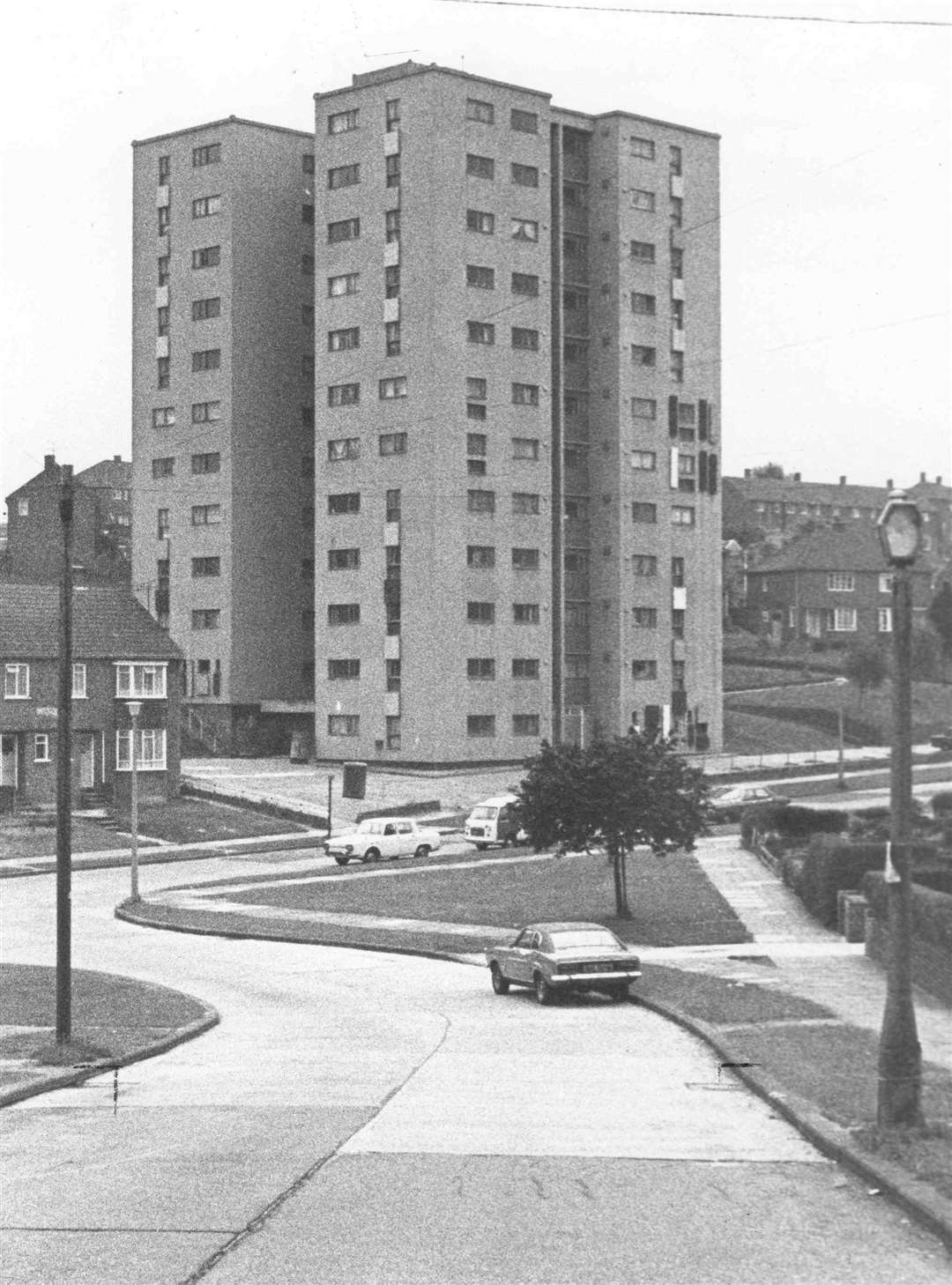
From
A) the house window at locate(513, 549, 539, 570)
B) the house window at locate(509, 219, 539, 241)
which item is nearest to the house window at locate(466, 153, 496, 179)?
the house window at locate(509, 219, 539, 241)

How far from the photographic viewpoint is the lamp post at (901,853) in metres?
15.5

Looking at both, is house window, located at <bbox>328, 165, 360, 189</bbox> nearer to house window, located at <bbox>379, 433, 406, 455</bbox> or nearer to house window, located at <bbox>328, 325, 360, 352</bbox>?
house window, located at <bbox>328, 325, 360, 352</bbox>

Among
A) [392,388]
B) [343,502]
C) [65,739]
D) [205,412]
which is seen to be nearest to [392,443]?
[392,388]

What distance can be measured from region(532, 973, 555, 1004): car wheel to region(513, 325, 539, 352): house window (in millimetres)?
64328

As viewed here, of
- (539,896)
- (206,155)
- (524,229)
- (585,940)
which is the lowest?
(539,896)

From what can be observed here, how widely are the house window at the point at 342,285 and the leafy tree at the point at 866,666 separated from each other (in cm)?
3205

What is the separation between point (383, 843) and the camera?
6419 cm

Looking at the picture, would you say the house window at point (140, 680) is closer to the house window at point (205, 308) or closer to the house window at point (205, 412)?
the house window at point (205, 412)

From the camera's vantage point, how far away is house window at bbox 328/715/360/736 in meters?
92.9

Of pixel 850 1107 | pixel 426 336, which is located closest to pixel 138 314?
pixel 426 336

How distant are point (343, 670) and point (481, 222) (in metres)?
24.2

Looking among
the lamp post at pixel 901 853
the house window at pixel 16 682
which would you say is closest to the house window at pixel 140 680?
the house window at pixel 16 682

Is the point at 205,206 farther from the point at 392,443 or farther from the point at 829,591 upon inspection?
the point at 829,591

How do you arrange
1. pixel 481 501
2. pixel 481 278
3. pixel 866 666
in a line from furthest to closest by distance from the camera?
pixel 481 501
pixel 481 278
pixel 866 666
